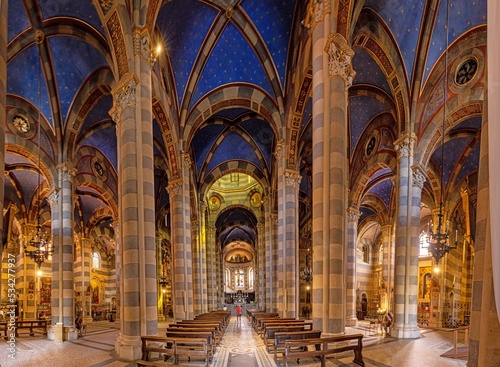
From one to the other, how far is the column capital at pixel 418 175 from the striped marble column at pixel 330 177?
23.2ft

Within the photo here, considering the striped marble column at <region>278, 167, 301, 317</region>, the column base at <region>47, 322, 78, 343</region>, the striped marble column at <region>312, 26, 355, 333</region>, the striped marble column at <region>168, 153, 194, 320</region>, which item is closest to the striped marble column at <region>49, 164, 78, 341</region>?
the column base at <region>47, 322, 78, 343</region>

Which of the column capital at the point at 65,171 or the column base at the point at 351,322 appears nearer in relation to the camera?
the column capital at the point at 65,171

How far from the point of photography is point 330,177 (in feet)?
30.3

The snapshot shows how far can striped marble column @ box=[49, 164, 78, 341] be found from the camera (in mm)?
15453

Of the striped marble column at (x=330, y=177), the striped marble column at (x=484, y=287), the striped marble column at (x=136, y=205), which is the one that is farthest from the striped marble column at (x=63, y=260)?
the striped marble column at (x=484, y=287)

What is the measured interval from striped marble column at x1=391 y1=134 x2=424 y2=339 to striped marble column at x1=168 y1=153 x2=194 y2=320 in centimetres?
1033

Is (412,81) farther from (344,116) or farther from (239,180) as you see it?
(239,180)

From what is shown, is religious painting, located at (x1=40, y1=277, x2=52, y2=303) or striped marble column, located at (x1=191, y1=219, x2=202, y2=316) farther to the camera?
religious painting, located at (x1=40, y1=277, x2=52, y2=303)

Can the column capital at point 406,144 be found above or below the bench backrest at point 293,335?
above

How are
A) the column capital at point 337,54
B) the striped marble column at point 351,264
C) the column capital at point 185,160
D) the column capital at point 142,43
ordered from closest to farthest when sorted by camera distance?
the column capital at point 337,54
the column capital at point 142,43
the column capital at point 185,160
the striped marble column at point 351,264

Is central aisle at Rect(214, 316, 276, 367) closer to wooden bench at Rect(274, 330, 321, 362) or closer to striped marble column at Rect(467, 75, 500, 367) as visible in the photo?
wooden bench at Rect(274, 330, 321, 362)

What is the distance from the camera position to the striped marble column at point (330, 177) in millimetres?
8875

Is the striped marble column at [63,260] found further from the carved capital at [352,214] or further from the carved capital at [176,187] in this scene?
the carved capital at [352,214]

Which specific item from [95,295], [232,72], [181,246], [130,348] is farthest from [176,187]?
[95,295]
